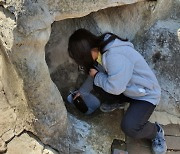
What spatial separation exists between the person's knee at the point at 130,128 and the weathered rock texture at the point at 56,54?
0.31ft

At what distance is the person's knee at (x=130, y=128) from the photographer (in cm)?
247

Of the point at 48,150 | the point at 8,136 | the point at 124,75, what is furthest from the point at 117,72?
the point at 8,136

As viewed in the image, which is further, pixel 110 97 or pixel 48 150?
pixel 110 97

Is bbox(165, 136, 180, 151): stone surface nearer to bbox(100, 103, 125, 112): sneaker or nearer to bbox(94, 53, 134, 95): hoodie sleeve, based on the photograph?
bbox(100, 103, 125, 112): sneaker

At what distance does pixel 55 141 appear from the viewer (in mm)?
2285

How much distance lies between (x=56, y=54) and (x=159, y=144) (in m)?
0.78

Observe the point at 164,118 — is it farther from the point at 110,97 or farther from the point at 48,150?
the point at 48,150

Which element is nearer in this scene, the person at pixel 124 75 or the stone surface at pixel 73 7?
the stone surface at pixel 73 7

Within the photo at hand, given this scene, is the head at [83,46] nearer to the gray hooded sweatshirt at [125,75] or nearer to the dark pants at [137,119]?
the gray hooded sweatshirt at [125,75]

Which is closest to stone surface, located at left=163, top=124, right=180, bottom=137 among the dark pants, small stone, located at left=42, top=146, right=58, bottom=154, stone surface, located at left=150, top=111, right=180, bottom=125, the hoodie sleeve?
stone surface, located at left=150, top=111, right=180, bottom=125

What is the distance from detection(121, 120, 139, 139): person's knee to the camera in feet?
8.12

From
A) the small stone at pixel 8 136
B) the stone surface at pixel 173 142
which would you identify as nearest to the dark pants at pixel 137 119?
the stone surface at pixel 173 142

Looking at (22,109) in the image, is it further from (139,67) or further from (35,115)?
(139,67)

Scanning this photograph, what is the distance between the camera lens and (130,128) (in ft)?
8.13
